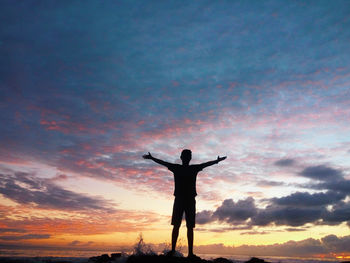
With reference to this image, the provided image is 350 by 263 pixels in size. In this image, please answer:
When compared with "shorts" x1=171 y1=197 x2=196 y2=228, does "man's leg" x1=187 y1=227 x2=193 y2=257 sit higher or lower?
lower

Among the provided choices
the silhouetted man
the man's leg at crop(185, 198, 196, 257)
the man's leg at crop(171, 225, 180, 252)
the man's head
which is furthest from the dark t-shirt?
the man's leg at crop(171, 225, 180, 252)

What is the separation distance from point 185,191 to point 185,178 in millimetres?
A: 485

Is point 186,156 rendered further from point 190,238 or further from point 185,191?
point 190,238

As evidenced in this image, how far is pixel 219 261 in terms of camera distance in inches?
483

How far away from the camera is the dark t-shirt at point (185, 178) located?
10297 millimetres

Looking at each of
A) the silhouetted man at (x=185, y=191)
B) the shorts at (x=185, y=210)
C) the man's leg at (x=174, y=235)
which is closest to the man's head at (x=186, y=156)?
the silhouetted man at (x=185, y=191)

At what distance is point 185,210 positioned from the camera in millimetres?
10234

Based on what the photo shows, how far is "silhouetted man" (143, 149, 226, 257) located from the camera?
10055 millimetres

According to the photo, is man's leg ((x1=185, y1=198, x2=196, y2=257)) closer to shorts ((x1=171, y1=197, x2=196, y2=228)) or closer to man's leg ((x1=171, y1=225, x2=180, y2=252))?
shorts ((x1=171, y1=197, x2=196, y2=228))

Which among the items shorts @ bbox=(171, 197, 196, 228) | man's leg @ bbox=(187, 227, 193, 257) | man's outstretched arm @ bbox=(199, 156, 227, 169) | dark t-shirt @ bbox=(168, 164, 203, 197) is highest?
man's outstretched arm @ bbox=(199, 156, 227, 169)

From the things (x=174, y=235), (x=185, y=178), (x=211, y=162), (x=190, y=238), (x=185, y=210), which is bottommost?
(x=190, y=238)

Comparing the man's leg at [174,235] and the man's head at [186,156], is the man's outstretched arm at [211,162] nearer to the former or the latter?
the man's head at [186,156]

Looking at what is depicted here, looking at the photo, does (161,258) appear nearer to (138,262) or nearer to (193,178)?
(138,262)

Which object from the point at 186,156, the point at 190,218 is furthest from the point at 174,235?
the point at 186,156
